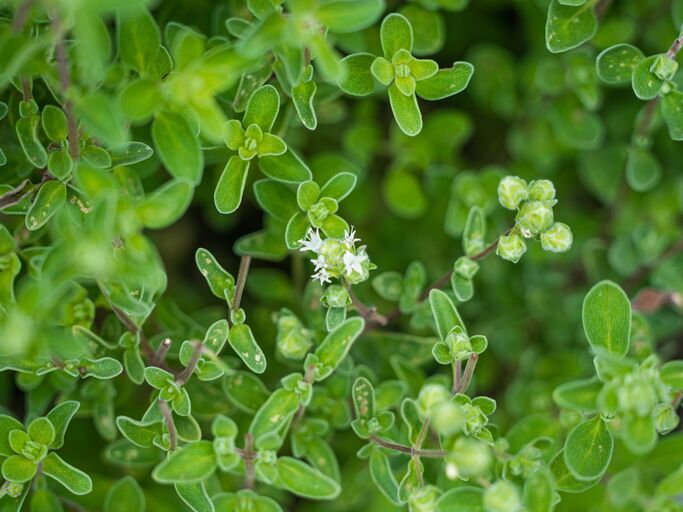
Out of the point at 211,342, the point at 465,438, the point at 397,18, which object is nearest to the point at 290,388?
the point at 211,342

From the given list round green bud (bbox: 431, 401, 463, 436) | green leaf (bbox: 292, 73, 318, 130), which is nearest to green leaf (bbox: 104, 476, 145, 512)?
round green bud (bbox: 431, 401, 463, 436)

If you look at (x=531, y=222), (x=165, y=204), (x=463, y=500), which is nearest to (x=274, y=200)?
(x=165, y=204)

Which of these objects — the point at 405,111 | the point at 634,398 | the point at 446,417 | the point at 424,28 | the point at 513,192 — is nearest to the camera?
the point at 446,417

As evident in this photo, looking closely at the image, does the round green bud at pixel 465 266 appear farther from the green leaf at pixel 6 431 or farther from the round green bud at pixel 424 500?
the green leaf at pixel 6 431

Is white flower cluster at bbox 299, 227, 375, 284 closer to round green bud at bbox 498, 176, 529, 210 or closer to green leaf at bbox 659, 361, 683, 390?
round green bud at bbox 498, 176, 529, 210

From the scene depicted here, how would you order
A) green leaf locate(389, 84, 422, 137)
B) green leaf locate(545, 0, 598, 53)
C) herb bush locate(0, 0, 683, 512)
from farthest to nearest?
1. green leaf locate(545, 0, 598, 53)
2. green leaf locate(389, 84, 422, 137)
3. herb bush locate(0, 0, 683, 512)

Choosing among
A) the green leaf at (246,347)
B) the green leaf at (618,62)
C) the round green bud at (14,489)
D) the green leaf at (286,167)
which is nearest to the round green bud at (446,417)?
the green leaf at (246,347)

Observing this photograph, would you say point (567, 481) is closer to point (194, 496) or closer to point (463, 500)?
point (463, 500)
